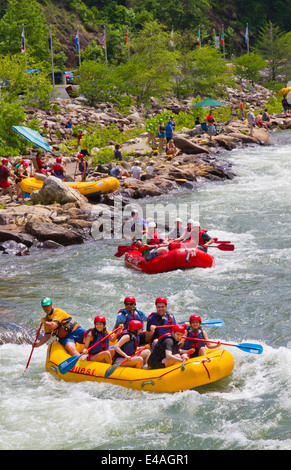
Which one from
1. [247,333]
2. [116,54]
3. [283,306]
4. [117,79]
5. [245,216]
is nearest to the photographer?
[247,333]

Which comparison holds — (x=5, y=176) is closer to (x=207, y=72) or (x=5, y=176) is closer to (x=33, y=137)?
(x=33, y=137)

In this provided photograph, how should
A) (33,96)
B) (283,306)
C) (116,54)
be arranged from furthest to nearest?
(116,54)
(33,96)
(283,306)

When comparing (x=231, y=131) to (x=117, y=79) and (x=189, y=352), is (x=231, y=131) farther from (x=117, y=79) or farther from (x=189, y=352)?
(x=189, y=352)

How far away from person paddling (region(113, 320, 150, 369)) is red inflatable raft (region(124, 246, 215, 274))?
4411 mm

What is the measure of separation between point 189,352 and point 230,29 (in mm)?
63352

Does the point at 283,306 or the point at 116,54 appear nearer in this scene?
the point at 283,306

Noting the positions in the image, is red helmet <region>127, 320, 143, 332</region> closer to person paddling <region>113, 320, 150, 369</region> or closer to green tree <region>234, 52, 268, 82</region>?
person paddling <region>113, 320, 150, 369</region>

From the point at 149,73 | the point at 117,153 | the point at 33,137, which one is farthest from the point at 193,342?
the point at 149,73

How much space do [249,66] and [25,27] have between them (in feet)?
57.2

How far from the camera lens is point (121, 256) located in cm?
1400

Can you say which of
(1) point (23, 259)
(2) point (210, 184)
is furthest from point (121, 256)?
(2) point (210, 184)

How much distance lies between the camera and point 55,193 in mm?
17375

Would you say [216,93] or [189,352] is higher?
[216,93]

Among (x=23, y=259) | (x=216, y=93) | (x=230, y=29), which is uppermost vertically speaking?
(x=230, y=29)
